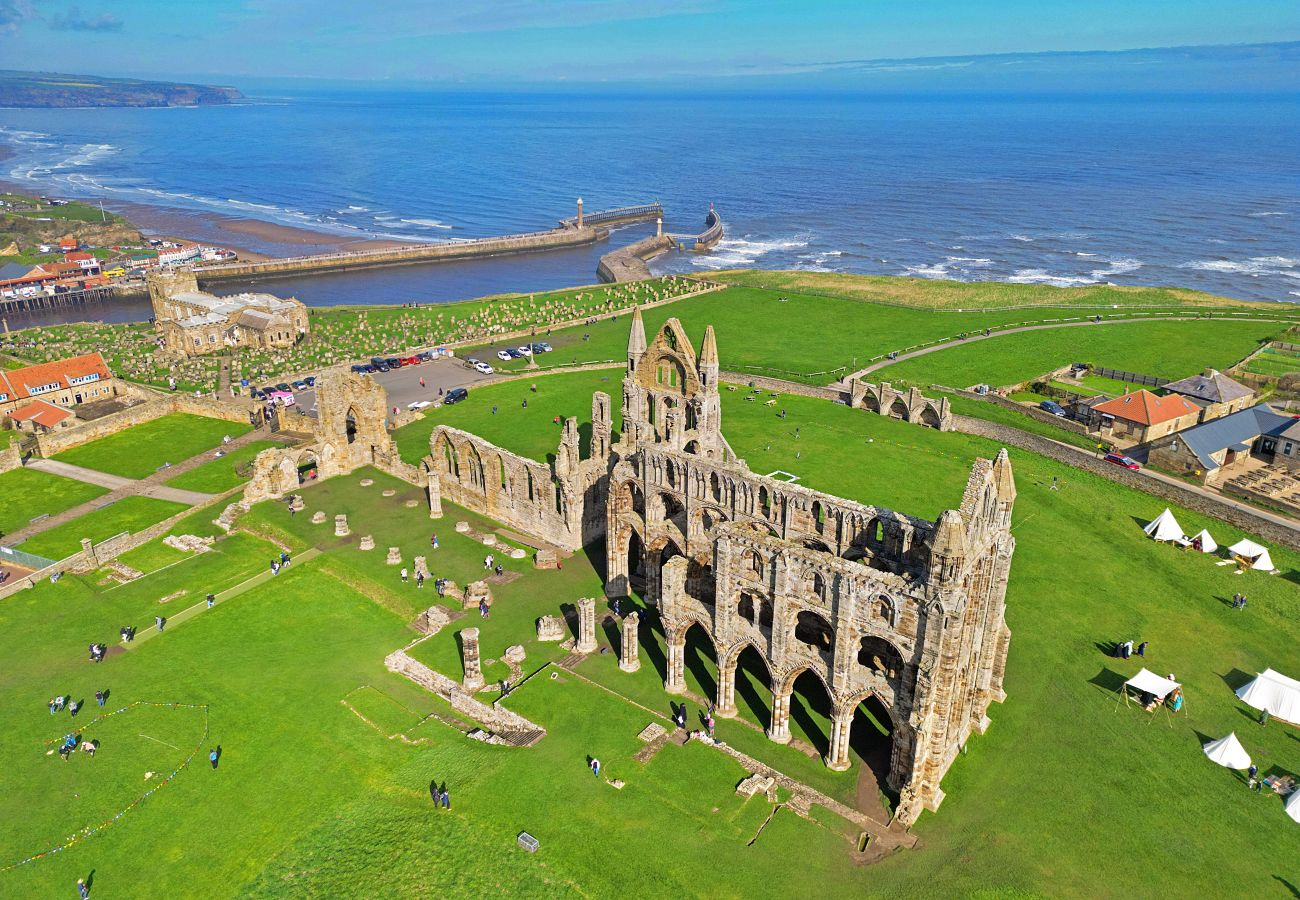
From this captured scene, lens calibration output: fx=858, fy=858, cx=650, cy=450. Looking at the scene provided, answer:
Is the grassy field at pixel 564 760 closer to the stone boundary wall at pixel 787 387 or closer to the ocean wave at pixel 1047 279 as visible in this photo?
the stone boundary wall at pixel 787 387

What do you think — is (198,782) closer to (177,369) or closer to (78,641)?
(78,641)

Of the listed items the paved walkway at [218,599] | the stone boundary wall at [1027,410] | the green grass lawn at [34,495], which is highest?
the stone boundary wall at [1027,410]

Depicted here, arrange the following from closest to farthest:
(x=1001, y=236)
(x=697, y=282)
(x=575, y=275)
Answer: (x=697, y=282)
(x=575, y=275)
(x=1001, y=236)

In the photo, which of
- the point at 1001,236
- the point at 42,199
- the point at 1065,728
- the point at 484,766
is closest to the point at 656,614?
the point at 484,766

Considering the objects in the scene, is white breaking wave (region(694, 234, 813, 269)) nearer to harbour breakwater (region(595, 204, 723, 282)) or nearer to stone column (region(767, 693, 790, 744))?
harbour breakwater (region(595, 204, 723, 282))

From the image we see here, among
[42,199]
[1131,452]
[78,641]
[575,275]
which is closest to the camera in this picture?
[78,641]

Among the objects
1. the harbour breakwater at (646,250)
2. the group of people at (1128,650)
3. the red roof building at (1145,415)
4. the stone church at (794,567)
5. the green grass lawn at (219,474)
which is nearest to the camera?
the stone church at (794,567)

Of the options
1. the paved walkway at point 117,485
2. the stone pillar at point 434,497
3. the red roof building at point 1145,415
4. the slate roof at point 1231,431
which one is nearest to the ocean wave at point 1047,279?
the red roof building at point 1145,415

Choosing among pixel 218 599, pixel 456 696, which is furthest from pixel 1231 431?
pixel 218 599
